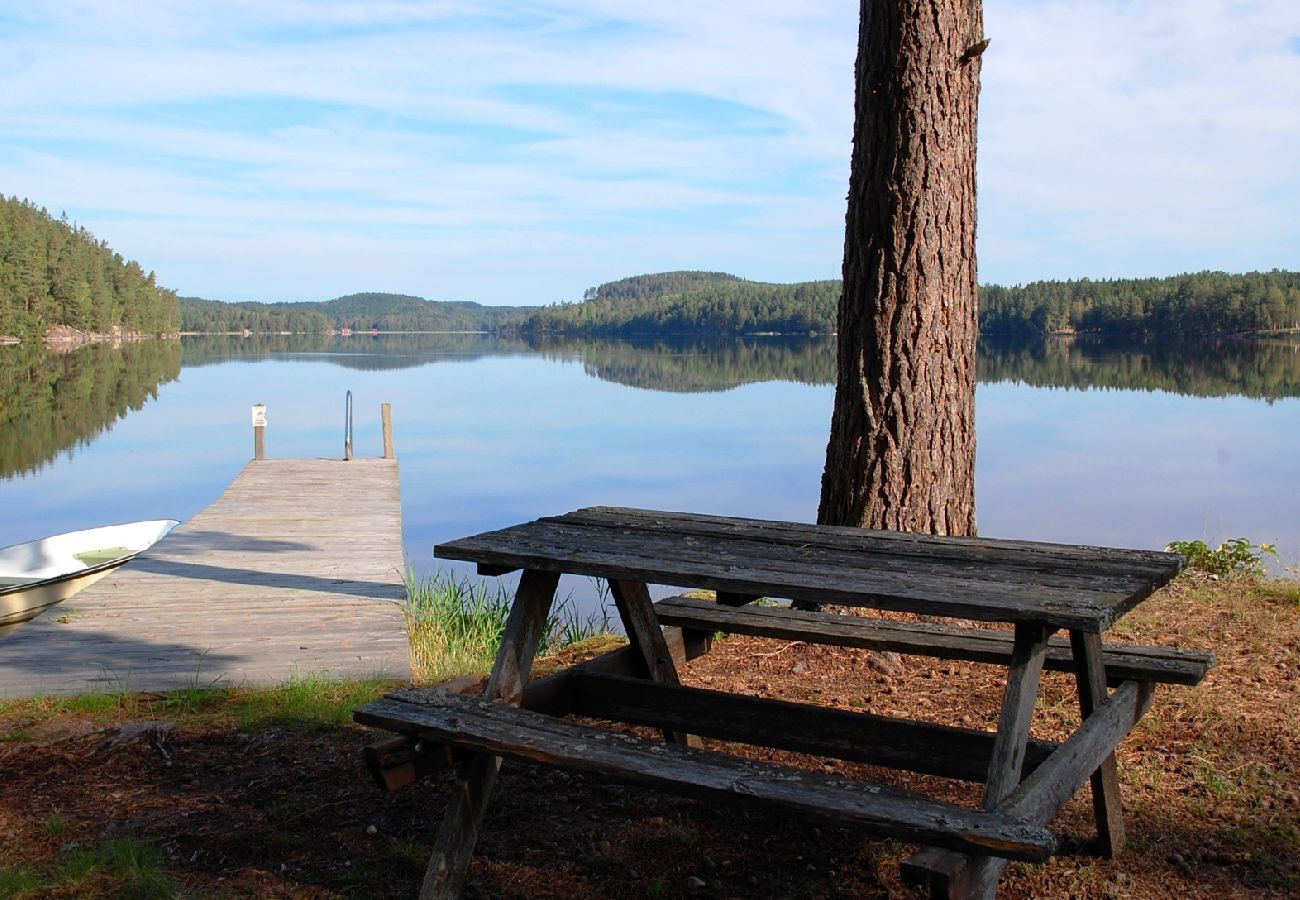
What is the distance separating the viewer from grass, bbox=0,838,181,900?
2.81 meters

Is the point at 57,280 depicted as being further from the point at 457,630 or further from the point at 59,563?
the point at 457,630

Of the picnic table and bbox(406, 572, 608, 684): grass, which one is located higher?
the picnic table

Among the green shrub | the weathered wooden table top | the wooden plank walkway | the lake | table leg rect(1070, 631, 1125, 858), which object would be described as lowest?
the lake

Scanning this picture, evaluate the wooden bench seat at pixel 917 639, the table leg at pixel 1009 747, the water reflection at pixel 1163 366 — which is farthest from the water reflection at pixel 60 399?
→ the water reflection at pixel 1163 366

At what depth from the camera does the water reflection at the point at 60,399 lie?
23406 millimetres

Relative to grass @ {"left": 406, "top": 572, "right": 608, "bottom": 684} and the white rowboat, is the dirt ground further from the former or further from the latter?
the white rowboat

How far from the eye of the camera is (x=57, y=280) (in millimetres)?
80625

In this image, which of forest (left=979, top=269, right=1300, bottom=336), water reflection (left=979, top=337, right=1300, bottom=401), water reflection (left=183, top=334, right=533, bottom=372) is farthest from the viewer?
forest (left=979, top=269, right=1300, bottom=336)

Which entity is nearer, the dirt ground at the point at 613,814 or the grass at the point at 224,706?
the dirt ground at the point at 613,814

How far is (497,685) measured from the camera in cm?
297

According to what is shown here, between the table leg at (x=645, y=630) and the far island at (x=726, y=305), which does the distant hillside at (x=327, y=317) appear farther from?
the table leg at (x=645, y=630)

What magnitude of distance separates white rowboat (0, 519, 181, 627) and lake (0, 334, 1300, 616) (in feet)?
6.52

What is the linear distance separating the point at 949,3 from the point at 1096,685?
3168 millimetres

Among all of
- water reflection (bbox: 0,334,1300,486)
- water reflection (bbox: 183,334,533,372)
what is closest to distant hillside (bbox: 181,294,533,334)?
water reflection (bbox: 183,334,533,372)
